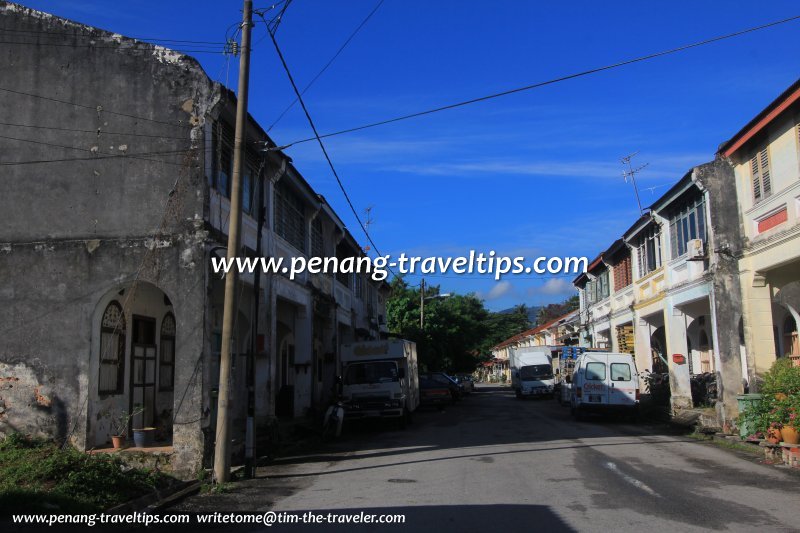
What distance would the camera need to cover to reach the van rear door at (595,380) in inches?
896

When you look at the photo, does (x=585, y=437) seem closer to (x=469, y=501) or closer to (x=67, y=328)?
(x=469, y=501)

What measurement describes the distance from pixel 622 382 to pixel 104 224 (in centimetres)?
1716

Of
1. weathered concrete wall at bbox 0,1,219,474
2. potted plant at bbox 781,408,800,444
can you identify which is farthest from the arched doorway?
potted plant at bbox 781,408,800,444

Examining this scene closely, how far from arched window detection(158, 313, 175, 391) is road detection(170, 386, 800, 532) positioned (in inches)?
167

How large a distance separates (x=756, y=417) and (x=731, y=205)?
6.00 metres

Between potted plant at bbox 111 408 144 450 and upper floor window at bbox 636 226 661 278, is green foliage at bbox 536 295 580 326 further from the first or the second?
potted plant at bbox 111 408 144 450

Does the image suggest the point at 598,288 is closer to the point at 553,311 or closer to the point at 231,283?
the point at 231,283

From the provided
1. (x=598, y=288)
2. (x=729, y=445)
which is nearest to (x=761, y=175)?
(x=729, y=445)

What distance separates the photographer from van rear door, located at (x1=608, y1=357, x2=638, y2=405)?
→ 22578 millimetres

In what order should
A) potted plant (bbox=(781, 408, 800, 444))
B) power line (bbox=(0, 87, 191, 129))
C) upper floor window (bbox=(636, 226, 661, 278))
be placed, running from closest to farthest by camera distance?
potted plant (bbox=(781, 408, 800, 444))
power line (bbox=(0, 87, 191, 129))
upper floor window (bbox=(636, 226, 661, 278))

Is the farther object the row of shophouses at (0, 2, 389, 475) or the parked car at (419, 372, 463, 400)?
the parked car at (419, 372, 463, 400)

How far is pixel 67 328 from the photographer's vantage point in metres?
12.9

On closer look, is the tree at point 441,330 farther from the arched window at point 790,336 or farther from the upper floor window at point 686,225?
the arched window at point 790,336

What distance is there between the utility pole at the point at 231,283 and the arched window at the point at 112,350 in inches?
135
